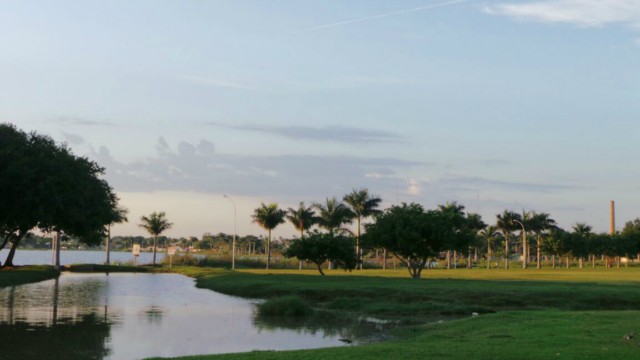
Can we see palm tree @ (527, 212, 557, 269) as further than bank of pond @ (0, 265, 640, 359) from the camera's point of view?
Yes

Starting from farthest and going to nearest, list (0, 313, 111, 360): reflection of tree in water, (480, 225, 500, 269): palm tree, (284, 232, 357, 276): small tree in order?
(480, 225, 500, 269): palm tree < (284, 232, 357, 276): small tree < (0, 313, 111, 360): reflection of tree in water

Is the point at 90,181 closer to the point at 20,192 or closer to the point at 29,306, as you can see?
the point at 20,192

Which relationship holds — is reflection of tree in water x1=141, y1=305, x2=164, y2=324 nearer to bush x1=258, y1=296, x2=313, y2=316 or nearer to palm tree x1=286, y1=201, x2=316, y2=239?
bush x1=258, y1=296, x2=313, y2=316

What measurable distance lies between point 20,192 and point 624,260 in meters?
148

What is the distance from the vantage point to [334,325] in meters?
29.0

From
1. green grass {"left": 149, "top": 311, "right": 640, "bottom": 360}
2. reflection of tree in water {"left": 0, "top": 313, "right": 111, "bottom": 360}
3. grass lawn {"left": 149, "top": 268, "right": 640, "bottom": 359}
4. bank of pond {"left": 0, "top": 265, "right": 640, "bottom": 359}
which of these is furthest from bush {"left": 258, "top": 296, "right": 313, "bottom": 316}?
green grass {"left": 149, "top": 311, "right": 640, "bottom": 360}

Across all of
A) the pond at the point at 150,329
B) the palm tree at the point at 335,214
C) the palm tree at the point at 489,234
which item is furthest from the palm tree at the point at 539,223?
the pond at the point at 150,329

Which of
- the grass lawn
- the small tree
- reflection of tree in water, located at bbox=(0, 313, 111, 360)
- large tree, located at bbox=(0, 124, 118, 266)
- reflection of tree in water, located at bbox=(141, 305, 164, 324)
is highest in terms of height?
large tree, located at bbox=(0, 124, 118, 266)

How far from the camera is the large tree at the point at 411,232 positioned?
194ft

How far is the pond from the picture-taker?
2061 cm

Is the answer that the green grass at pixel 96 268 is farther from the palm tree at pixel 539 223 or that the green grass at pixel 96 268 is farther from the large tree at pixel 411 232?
the palm tree at pixel 539 223

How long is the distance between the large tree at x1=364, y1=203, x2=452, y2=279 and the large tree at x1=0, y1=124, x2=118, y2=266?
24.7 metres

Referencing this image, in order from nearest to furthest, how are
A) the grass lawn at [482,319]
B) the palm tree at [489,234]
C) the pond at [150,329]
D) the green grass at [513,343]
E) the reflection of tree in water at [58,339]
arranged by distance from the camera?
the green grass at [513,343] → the grass lawn at [482,319] → the reflection of tree in water at [58,339] → the pond at [150,329] → the palm tree at [489,234]

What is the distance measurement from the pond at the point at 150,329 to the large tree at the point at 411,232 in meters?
22.2
